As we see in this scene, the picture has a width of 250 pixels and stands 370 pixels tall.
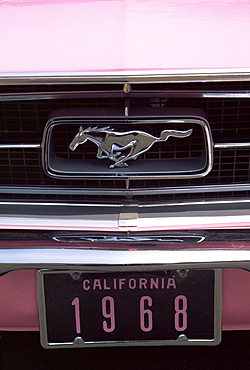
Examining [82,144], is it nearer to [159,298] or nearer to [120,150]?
[120,150]

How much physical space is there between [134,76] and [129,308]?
82 cm

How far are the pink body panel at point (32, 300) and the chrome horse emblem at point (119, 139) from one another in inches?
20.1

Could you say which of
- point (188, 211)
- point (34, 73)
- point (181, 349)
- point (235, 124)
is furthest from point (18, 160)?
point (181, 349)

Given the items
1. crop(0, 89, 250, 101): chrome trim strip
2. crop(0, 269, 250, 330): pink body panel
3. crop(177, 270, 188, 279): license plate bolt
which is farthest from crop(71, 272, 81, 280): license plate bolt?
crop(0, 89, 250, 101): chrome trim strip

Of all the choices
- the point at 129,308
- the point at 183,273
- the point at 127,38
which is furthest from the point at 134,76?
the point at 129,308

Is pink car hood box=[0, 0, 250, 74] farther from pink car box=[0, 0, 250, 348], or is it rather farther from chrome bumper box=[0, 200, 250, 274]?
chrome bumper box=[0, 200, 250, 274]

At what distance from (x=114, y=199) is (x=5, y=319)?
63 centimetres

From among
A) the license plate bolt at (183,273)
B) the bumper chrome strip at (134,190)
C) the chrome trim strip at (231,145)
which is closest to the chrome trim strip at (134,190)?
the bumper chrome strip at (134,190)

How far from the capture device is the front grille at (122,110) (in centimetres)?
173

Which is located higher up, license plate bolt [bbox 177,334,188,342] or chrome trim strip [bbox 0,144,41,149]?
chrome trim strip [bbox 0,144,41,149]

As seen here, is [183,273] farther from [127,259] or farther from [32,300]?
[32,300]

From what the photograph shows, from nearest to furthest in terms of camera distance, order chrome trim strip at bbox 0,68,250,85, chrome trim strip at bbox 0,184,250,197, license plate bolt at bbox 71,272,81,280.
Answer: chrome trim strip at bbox 0,68,250,85 → license plate bolt at bbox 71,272,81,280 → chrome trim strip at bbox 0,184,250,197

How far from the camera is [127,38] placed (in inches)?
70.1

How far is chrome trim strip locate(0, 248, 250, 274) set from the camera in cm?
170
